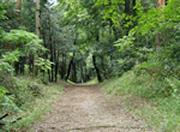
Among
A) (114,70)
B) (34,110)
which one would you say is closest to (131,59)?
(114,70)

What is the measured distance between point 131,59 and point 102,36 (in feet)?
32.6

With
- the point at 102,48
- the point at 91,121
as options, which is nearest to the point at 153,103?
the point at 91,121

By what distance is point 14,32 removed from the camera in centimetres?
1116

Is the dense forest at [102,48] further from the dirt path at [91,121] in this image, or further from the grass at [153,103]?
the dirt path at [91,121]

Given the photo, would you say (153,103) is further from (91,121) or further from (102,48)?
(102,48)

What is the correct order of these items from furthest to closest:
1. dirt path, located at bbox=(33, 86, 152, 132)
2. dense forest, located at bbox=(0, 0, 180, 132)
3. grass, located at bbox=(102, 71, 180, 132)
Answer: dense forest, located at bbox=(0, 0, 180, 132) < dirt path, located at bbox=(33, 86, 152, 132) < grass, located at bbox=(102, 71, 180, 132)

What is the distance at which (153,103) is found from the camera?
10.6m

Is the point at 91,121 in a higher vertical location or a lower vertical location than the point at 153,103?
lower

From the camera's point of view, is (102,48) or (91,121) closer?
(91,121)

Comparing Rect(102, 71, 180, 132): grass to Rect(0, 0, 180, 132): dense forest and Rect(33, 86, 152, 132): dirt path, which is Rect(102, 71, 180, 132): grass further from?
Rect(33, 86, 152, 132): dirt path

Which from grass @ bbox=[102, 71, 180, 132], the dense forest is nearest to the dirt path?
grass @ bbox=[102, 71, 180, 132]

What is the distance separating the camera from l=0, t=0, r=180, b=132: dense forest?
9234 millimetres

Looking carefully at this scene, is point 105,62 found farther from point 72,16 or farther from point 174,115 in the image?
point 174,115

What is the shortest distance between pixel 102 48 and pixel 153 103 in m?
16.1
